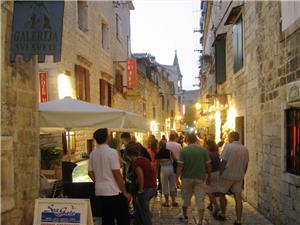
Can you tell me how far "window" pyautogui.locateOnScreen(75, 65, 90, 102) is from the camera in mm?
13172

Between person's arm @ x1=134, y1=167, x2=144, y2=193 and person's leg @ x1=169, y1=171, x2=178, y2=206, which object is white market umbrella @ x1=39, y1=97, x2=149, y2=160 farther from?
person's leg @ x1=169, y1=171, x2=178, y2=206

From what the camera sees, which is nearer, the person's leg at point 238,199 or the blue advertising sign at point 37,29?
the blue advertising sign at point 37,29

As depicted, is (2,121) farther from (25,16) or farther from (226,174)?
(226,174)

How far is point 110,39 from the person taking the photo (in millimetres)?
19422

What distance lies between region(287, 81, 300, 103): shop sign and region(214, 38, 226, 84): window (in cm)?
892

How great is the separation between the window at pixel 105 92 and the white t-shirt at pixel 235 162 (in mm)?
8843

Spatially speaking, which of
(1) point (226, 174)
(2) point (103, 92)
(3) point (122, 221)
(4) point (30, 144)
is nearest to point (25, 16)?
(4) point (30, 144)

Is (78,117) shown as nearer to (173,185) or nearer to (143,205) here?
(143,205)

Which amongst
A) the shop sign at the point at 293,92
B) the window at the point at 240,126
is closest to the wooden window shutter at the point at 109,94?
the window at the point at 240,126

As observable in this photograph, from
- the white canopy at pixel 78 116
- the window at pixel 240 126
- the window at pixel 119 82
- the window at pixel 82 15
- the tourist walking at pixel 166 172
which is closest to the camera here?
the white canopy at pixel 78 116

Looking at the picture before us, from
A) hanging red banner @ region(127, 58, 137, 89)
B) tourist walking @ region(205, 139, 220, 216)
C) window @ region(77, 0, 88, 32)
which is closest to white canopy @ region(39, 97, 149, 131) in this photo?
tourist walking @ region(205, 139, 220, 216)

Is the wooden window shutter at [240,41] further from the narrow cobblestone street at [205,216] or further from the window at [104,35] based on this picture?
the window at [104,35]

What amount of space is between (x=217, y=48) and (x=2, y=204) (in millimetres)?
12566

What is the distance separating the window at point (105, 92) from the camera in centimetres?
1686
